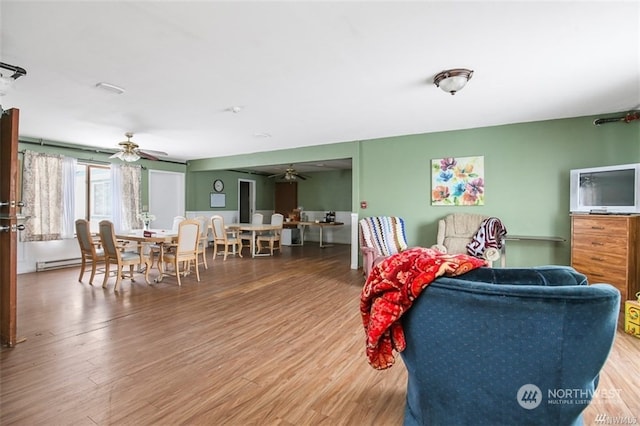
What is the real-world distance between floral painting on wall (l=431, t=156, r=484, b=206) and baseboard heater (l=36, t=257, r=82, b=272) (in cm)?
677

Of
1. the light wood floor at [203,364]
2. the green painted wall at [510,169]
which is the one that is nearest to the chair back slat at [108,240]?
the light wood floor at [203,364]

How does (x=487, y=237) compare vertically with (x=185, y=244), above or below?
above

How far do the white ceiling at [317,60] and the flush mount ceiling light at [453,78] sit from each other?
3.0 inches

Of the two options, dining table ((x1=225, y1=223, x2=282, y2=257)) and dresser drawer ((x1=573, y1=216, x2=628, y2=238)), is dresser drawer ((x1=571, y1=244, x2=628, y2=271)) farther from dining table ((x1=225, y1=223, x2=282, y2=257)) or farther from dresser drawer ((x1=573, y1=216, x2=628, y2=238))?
dining table ((x1=225, y1=223, x2=282, y2=257))

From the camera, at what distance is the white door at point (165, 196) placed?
23.8ft

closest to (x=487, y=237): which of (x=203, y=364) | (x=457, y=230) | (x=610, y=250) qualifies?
(x=457, y=230)

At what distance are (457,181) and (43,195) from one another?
7.07 meters

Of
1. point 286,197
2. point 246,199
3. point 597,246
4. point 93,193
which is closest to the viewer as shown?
point 597,246

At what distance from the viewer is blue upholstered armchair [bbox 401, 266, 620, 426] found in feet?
3.41

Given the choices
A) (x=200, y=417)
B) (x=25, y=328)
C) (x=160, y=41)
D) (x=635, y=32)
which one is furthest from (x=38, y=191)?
(x=635, y=32)

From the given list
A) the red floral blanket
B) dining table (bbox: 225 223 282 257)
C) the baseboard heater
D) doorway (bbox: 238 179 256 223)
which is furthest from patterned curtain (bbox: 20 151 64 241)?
the red floral blanket

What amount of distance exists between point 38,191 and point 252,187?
222 inches

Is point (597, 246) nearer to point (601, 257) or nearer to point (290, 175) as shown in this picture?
point (601, 257)

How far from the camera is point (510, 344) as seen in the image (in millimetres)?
1132
